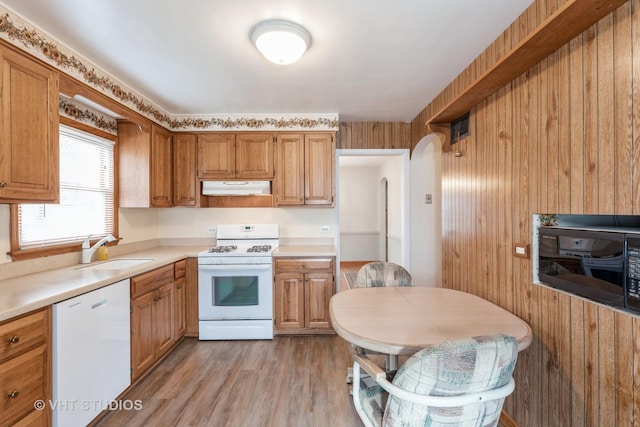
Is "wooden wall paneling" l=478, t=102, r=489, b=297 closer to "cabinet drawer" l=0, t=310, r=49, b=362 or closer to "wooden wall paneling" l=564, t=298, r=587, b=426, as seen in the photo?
"wooden wall paneling" l=564, t=298, r=587, b=426

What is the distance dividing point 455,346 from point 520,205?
3.62 ft

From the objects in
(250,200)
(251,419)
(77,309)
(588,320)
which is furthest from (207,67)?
(588,320)

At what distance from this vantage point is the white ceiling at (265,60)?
60.4 inches

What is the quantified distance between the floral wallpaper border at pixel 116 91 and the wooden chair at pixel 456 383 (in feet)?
8.77

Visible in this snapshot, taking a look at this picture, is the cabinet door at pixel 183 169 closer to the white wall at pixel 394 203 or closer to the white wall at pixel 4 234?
the white wall at pixel 4 234

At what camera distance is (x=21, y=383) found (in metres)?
1.31

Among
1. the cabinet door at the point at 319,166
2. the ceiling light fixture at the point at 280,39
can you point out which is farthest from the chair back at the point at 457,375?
the cabinet door at the point at 319,166

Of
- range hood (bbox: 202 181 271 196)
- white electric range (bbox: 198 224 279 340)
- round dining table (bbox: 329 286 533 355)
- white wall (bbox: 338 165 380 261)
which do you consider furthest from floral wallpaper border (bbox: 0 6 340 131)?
white wall (bbox: 338 165 380 261)

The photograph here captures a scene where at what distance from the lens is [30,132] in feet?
5.33

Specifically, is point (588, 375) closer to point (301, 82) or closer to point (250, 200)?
point (301, 82)

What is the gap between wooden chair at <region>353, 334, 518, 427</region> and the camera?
94cm

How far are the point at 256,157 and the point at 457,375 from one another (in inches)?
112

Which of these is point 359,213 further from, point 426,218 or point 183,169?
point 183,169

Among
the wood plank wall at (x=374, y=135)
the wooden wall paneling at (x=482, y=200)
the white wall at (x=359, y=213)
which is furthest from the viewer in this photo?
the white wall at (x=359, y=213)
